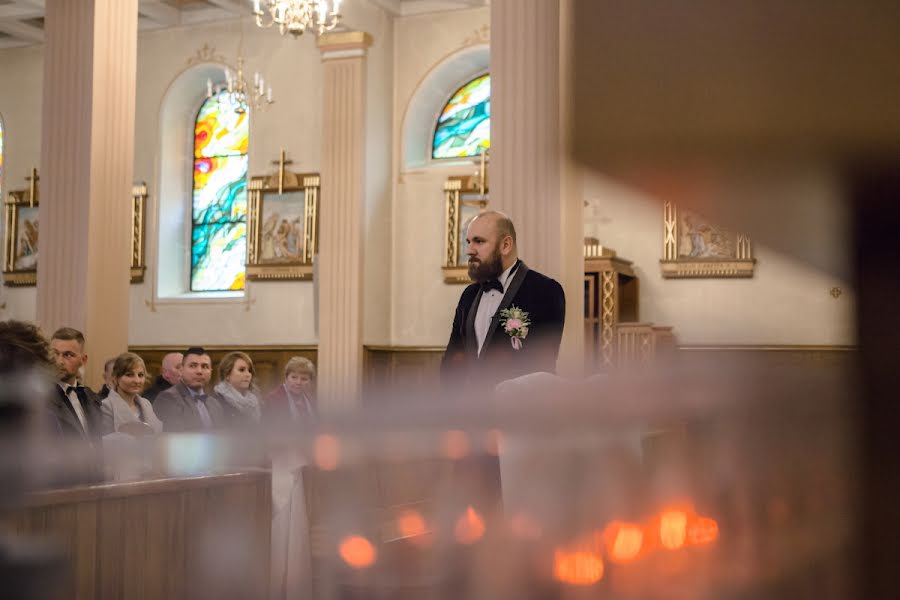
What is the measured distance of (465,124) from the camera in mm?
15711

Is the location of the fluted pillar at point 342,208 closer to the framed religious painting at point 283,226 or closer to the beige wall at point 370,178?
the beige wall at point 370,178

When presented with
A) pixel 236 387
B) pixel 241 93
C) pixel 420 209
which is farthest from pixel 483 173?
pixel 236 387

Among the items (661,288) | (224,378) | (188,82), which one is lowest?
(224,378)

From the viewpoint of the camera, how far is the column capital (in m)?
14.7

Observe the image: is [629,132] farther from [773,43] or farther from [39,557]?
[39,557]

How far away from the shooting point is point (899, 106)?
1.59 ft

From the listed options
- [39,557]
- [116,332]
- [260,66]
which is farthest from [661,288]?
[39,557]

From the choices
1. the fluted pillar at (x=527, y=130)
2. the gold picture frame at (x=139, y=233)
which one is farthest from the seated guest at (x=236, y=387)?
the gold picture frame at (x=139, y=233)

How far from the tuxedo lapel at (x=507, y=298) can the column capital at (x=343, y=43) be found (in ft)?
37.3

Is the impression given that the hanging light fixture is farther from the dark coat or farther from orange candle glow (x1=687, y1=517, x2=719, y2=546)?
orange candle glow (x1=687, y1=517, x2=719, y2=546)

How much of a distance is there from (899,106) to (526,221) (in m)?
6.09

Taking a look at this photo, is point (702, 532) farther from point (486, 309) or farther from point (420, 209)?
point (420, 209)

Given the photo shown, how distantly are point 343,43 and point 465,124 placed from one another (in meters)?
2.09

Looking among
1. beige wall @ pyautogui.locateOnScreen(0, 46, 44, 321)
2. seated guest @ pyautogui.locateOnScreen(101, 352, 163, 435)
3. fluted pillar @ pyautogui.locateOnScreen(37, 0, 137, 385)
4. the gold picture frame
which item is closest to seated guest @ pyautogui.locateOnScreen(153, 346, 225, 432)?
seated guest @ pyautogui.locateOnScreen(101, 352, 163, 435)
